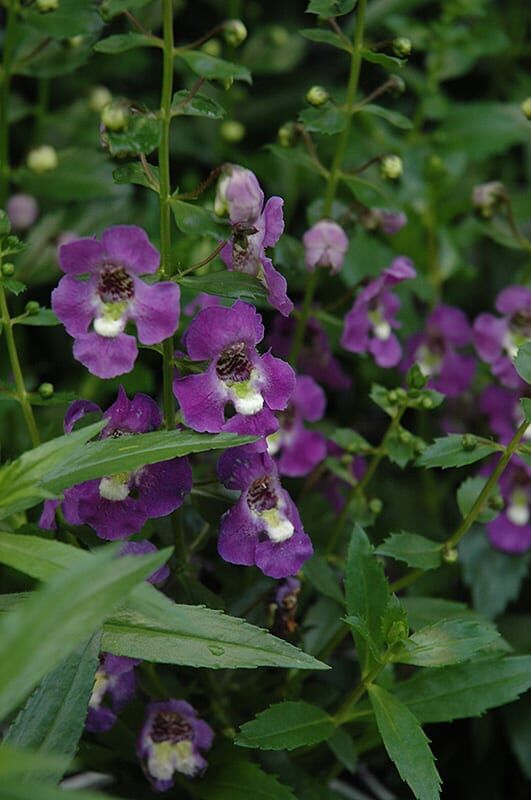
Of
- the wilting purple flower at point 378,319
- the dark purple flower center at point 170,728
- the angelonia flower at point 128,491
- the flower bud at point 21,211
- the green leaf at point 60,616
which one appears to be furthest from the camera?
the flower bud at point 21,211

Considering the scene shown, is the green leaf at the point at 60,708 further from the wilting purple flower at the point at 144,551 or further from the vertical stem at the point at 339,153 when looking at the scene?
the vertical stem at the point at 339,153

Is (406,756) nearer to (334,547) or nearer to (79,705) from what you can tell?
(79,705)

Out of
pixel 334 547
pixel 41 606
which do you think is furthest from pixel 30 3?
pixel 41 606

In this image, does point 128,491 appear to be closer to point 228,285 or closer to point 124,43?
point 228,285

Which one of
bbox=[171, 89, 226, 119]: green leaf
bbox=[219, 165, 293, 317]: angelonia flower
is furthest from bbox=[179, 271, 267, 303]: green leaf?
bbox=[171, 89, 226, 119]: green leaf

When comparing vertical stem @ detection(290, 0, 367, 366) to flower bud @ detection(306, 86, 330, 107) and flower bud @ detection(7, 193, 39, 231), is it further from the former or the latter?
flower bud @ detection(7, 193, 39, 231)

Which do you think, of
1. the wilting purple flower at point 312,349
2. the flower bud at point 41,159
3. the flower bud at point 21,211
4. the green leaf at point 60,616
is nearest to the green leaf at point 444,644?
the green leaf at point 60,616

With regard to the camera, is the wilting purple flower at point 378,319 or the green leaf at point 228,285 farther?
the wilting purple flower at point 378,319
